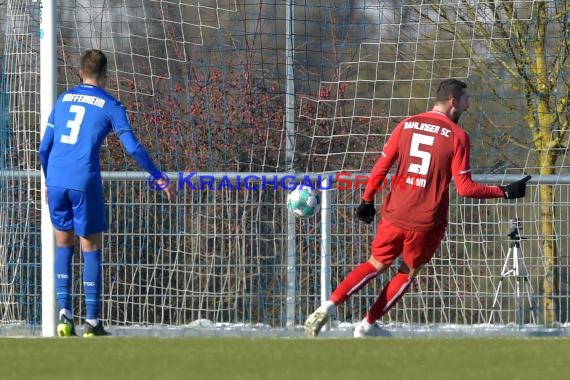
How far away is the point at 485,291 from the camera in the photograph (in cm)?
1015

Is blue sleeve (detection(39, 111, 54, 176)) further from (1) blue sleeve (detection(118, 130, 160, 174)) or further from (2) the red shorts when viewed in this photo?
(2) the red shorts

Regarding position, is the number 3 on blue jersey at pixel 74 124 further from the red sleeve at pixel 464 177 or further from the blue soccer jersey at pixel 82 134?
the red sleeve at pixel 464 177

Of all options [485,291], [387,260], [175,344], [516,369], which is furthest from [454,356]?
[485,291]

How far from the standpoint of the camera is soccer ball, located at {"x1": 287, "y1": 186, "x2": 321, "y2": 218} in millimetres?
9594

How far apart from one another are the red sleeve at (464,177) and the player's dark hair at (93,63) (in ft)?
7.58

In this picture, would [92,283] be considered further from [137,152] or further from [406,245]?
[406,245]

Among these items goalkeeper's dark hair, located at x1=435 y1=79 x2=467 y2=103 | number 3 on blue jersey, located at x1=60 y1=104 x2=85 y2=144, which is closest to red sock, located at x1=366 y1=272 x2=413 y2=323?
goalkeeper's dark hair, located at x1=435 y1=79 x2=467 y2=103

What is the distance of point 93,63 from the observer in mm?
8133

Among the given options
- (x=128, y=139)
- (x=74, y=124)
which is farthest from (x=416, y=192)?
(x=74, y=124)

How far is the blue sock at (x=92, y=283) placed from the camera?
803cm

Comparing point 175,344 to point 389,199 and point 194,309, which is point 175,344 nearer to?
point 389,199

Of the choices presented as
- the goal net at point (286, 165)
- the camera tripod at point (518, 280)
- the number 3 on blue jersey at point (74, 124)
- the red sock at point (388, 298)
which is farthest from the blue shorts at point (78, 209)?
the camera tripod at point (518, 280)

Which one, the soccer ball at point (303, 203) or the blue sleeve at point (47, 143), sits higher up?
the blue sleeve at point (47, 143)

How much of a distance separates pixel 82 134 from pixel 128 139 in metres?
0.34
